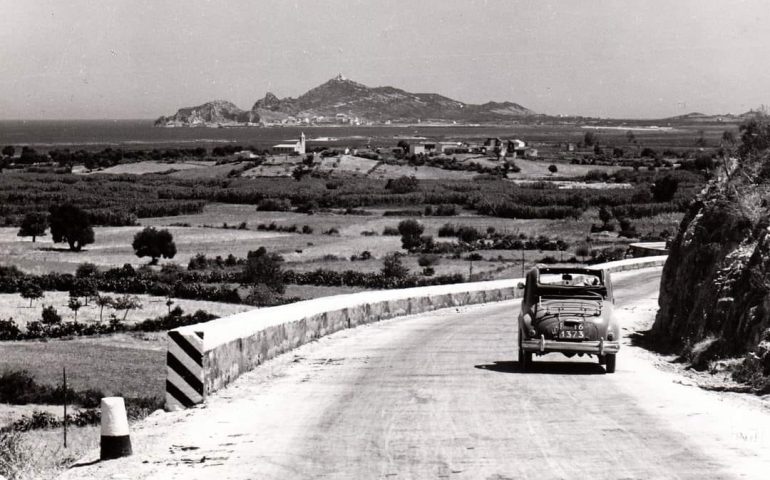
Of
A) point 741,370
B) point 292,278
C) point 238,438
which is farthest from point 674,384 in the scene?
point 292,278

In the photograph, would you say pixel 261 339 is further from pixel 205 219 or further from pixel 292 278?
pixel 205 219

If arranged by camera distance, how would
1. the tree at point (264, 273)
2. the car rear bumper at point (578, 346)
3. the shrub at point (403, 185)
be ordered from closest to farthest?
the car rear bumper at point (578, 346), the tree at point (264, 273), the shrub at point (403, 185)

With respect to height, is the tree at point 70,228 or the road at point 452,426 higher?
the road at point 452,426

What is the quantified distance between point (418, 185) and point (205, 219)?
164 ft

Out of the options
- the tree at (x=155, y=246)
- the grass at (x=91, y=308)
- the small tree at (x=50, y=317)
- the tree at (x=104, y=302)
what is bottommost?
the tree at (x=155, y=246)

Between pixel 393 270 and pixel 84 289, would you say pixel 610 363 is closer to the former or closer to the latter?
pixel 84 289

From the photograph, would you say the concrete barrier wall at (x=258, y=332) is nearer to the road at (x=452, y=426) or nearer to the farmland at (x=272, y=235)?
the road at (x=452, y=426)

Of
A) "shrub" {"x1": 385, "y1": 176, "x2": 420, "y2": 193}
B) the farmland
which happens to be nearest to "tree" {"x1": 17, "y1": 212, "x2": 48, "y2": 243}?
the farmland

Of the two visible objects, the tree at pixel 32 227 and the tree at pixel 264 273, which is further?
the tree at pixel 32 227

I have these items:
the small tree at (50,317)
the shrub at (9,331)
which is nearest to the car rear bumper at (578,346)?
the shrub at (9,331)

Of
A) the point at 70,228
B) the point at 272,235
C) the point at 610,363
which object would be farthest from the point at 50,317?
the point at 272,235

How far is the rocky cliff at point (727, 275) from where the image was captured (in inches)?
703

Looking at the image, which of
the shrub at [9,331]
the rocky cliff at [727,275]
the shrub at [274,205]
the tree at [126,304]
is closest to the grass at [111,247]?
the tree at [126,304]

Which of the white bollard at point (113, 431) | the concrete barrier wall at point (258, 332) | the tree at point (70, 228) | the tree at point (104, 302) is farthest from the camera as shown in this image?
the tree at point (70, 228)
